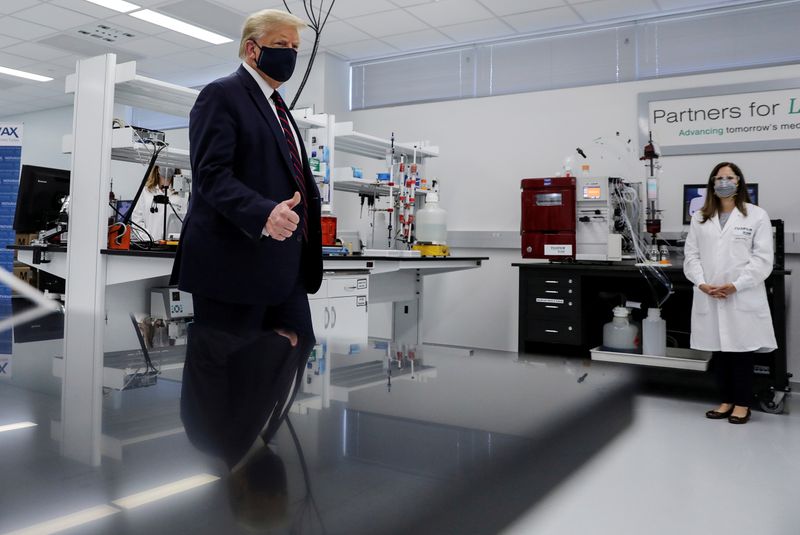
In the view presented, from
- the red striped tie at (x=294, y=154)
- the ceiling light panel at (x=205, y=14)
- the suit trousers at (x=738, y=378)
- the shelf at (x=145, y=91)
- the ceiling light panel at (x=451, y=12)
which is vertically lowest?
the suit trousers at (x=738, y=378)

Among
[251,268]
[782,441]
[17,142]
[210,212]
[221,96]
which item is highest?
[17,142]

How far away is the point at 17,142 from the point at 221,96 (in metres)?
5.77

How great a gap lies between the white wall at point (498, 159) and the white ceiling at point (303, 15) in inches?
20.1

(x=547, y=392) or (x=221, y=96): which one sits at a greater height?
(x=221, y=96)

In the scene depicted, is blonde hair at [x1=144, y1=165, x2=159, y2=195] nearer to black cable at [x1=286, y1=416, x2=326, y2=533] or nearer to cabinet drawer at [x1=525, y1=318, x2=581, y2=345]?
cabinet drawer at [x1=525, y1=318, x2=581, y2=345]

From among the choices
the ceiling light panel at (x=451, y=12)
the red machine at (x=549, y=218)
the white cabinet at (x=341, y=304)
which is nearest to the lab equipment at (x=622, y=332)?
the red machine at (x=549, y=218)

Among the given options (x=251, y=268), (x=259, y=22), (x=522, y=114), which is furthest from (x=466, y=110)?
(x=251, y=268)

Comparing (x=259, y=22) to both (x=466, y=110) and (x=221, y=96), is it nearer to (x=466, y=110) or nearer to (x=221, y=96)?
(x=221, y=96)

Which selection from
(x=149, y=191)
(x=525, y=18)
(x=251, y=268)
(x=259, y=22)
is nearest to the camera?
(x=251, y=268)

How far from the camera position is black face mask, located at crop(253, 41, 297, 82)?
1.39 metres

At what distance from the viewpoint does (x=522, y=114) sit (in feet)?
16.0

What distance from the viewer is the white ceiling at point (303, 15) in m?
4.30

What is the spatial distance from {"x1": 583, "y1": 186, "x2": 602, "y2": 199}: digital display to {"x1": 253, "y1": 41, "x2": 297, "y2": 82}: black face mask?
2.76 meters

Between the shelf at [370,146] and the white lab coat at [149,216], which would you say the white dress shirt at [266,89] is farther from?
the white lab coat at [149,216]
